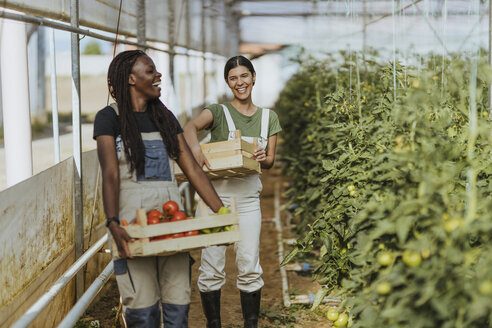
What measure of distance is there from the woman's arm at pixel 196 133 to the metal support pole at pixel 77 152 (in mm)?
897

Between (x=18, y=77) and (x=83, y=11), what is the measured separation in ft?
2.41

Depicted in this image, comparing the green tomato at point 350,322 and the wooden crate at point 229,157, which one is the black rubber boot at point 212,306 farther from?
the green tomato at point 350,322

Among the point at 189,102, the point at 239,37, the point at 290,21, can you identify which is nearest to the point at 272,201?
the point at 189,102

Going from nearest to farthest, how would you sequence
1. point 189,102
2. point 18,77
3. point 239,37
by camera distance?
point 18,77
point 189,102
point 239,37

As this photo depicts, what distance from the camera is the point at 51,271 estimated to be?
3305 millimetres

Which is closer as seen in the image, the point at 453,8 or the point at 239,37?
the point at 453,8

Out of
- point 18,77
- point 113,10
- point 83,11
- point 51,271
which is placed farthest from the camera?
point 113,10

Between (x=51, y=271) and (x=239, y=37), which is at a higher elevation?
(x=239, y=37)

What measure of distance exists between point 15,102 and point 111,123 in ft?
4.71

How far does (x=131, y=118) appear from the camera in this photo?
2377 millimetres

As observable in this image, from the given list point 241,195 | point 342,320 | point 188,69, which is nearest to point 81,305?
point 241,195

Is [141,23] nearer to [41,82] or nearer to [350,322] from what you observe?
[350,322]

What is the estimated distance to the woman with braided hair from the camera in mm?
2307

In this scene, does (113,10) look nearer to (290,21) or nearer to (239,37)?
(290,21)
